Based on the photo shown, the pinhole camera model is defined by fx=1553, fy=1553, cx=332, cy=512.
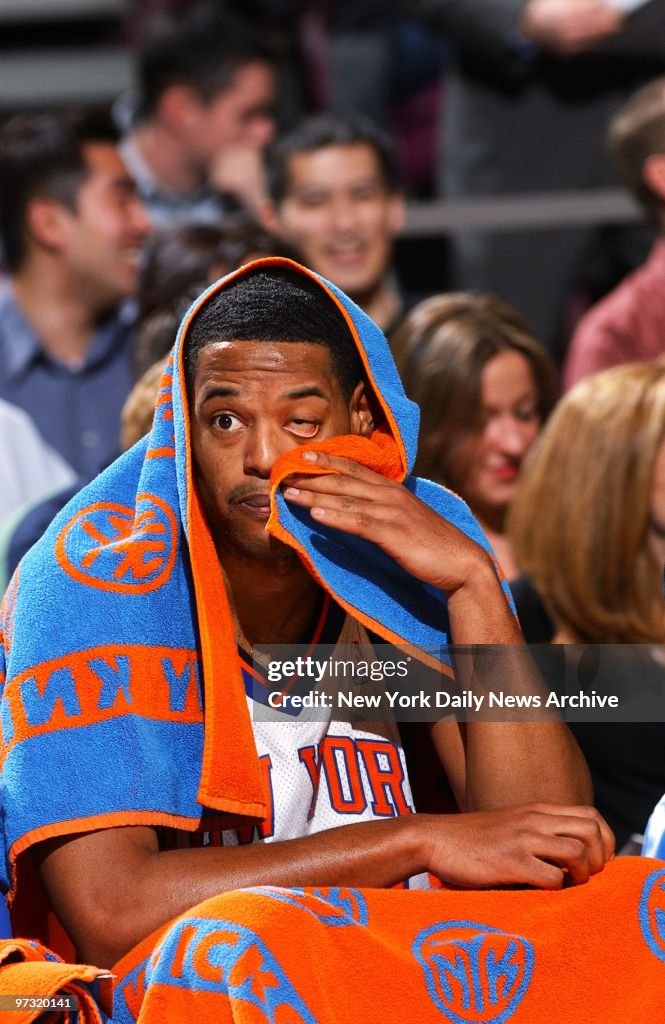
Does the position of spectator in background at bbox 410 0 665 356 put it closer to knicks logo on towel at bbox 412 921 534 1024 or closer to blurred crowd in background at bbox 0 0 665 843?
blurred crowd in background at bbox 0 0 665 843

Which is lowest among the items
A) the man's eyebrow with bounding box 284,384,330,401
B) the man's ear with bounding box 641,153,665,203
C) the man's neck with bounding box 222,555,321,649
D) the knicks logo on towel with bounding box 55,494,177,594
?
the man's neck with bounding box 222,555,321,649

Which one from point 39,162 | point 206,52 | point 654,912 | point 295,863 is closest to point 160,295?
point 39,162

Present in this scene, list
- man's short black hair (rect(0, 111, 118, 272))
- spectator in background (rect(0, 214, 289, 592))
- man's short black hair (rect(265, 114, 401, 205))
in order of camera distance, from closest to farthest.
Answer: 1. spectator in background (rect(0, 214, 289, 592))
2. man's short black hair (rect(265, 114, 401, 205))
3. man's short black hair (rect(0, 111, 118, 272))

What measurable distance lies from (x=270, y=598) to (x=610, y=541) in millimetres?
942

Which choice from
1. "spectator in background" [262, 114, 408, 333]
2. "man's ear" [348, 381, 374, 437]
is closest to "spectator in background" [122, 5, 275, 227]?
"spectator in background" [262, 114, 408, 333]

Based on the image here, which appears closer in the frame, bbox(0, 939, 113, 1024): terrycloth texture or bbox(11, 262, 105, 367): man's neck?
bbox(0, 939, 113, 1024): terrycloth texture

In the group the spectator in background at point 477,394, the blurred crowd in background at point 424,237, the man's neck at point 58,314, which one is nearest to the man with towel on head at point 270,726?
the blurred crowd in background at point 424,237

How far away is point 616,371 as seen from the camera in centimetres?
290

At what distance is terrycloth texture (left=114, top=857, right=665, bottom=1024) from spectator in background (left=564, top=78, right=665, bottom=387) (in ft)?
7.34

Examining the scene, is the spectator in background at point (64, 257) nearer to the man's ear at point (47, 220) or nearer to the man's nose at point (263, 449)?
the man's ear at point (47, 220)

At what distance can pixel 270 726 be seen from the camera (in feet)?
6.07

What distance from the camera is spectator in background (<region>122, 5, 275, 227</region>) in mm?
4750

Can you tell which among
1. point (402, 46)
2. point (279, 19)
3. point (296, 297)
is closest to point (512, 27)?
point (402, 46)

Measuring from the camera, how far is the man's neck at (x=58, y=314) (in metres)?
4.35
